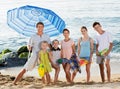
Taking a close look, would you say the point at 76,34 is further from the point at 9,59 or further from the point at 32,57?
the point at 32,57

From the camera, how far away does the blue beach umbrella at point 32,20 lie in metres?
9.73

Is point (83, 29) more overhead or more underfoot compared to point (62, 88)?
more overhead

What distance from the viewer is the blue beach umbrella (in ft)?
31.9

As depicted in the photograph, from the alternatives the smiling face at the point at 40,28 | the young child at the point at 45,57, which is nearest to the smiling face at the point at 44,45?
the young child at the point at 45,57

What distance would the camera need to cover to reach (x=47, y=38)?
30.6 feet

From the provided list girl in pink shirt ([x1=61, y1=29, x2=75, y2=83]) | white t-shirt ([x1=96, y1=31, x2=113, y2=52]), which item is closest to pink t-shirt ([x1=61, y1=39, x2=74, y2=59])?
girl in pink shirt ([x1=61, y1=29, x2=75, y2=83])

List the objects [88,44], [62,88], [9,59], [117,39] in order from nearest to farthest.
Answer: [62,88] < [88,44] < [9,59] < [117,39]

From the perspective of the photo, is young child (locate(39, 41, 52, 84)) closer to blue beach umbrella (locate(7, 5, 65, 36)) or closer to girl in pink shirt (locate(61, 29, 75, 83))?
girl in pink shirt (locate(61, 29, 75, 83))

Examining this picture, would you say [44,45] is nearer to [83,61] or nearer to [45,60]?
[45,60]

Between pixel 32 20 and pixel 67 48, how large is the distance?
45.5 inches

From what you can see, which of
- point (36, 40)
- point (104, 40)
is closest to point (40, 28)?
point (36, 40)

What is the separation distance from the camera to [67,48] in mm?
9375

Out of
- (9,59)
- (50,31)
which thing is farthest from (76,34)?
(50,31)

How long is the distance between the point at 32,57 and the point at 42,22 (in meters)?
0.87
